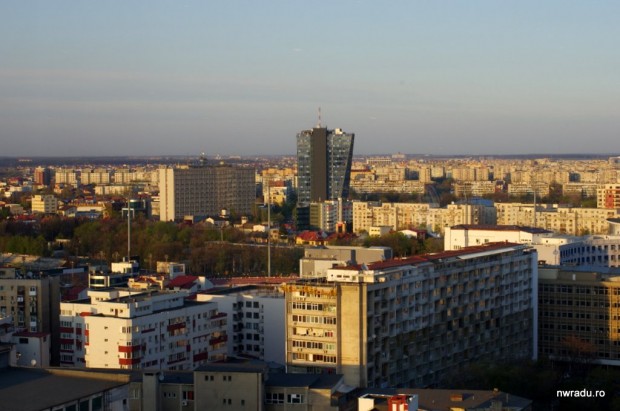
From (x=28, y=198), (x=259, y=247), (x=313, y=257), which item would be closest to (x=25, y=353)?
(x=313, y=257)

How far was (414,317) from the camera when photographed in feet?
41.2

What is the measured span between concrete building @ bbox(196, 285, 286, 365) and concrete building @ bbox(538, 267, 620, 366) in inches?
132

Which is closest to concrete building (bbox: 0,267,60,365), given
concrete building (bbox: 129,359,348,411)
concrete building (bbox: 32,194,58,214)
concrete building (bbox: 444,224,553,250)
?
concrete building (bbox: 129,359,348,411)

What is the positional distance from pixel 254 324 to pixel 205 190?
29.1 m

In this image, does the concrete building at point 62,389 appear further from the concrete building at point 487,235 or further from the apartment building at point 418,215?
the apartment building at point 418,215

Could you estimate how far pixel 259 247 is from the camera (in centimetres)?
2752

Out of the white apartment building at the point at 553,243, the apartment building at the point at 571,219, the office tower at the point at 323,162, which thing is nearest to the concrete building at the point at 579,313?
the white apartment building at the point at 553,243

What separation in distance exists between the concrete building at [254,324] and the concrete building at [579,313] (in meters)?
3.36

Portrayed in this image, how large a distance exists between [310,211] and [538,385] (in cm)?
2660

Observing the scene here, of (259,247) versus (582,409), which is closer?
(582,409)

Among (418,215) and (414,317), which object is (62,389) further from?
(418,215)

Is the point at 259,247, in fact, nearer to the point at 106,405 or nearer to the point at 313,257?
the point at 313,257

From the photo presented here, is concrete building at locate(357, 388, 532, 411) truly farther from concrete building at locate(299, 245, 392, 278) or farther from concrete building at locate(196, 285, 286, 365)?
concrete building at locate(299, 245, 392, 278)

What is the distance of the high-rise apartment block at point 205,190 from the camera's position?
138 feet
